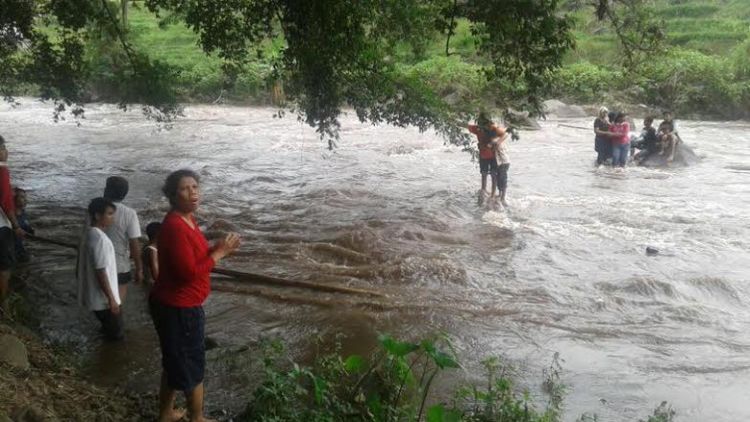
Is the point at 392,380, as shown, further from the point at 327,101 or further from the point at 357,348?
the point at 327,101

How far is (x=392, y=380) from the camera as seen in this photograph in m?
4.55

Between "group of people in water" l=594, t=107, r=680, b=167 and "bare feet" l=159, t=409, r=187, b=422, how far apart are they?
1351cm

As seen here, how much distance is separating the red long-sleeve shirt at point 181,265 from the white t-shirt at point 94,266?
1.52 meters

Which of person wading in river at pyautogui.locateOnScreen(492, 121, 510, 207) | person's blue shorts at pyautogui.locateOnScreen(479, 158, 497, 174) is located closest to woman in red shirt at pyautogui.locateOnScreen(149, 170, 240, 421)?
person wading in river at pyautogui.locateOnScreen(492, 121, 510, 207)

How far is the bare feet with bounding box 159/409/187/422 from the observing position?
13.6 feet

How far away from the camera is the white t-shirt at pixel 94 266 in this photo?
5188 millimetres

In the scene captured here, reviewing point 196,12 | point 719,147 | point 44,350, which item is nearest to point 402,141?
point 719,147

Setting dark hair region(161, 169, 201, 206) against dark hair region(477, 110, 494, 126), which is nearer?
dark hair region(161, 169, 201, 206)

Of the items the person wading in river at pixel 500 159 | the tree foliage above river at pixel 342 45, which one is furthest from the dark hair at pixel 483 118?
the person wading in river at pixel 500 159

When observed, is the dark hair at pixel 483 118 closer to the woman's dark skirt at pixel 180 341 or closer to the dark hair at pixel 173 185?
the dark hair at pixel 173 185

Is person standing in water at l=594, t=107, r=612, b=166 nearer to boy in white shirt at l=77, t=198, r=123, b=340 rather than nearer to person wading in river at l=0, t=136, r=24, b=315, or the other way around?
boy in white shirt at l=77, t=198, r=123, b=340

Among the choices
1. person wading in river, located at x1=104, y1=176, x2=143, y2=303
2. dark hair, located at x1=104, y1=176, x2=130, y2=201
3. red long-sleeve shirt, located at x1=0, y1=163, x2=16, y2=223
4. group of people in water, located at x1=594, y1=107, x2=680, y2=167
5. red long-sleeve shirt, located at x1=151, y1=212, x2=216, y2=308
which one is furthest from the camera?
group of people in water, located at x1=594, y1=107, x2=680, y2=167

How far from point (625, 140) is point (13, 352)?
14.4 m

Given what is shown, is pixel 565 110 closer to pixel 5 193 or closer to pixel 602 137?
pixel 602 137
